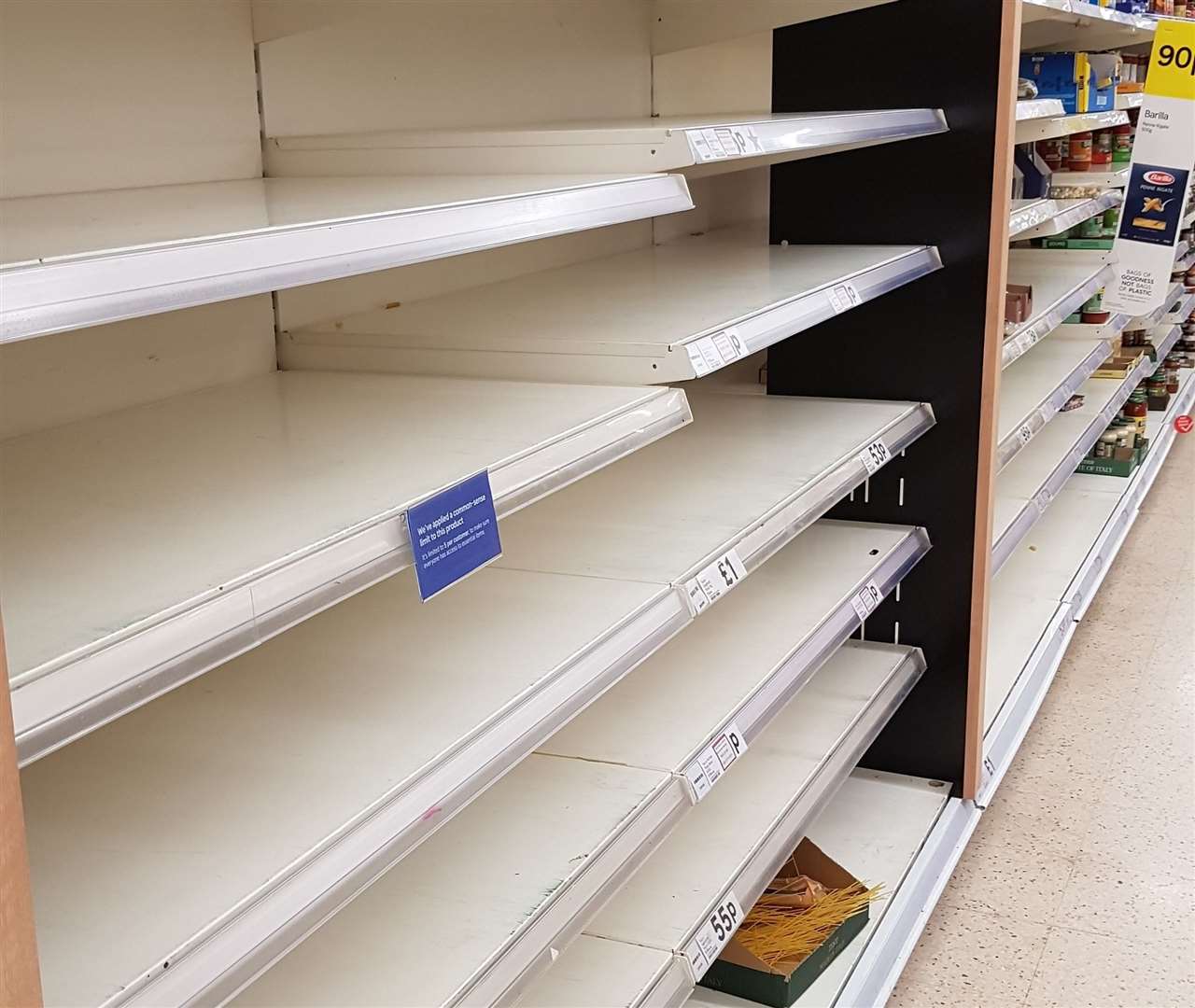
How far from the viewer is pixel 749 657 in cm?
212

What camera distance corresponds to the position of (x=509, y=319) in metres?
1.85

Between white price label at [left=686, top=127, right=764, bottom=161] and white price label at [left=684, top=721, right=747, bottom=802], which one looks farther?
white price label at [left=684, top=721, right=747, bottom=802]

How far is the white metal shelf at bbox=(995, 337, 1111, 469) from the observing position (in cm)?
333

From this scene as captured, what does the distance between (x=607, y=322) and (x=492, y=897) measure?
2.53 feet

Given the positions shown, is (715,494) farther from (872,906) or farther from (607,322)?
(872,906)

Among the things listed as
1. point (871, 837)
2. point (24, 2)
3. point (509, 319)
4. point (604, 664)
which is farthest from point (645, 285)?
point (871, 837)

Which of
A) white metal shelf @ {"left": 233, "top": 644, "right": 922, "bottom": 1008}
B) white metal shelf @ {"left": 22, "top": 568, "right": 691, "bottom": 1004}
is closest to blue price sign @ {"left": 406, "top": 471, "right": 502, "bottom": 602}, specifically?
white metal shelf @ {"left": 22, "top": 568, "right": 691, "bottom": 1004}

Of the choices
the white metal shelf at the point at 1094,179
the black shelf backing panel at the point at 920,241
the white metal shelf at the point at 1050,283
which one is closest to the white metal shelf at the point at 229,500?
the black shelf backing panel at the point at 920,241

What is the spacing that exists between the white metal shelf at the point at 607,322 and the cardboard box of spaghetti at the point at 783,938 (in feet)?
3.25

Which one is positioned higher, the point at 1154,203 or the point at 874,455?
the point at 1154,203

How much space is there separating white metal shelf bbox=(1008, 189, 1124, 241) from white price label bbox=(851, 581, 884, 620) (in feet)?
3.41

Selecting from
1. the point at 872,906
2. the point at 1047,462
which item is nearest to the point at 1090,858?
the point at 872,906

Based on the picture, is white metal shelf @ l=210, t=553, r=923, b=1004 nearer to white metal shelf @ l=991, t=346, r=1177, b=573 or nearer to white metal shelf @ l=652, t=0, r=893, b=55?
white metal shelf @ l=991, t=346, r=1177, b=573

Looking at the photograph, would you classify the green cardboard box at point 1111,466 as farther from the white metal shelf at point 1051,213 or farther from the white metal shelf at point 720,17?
the white metal shelf at point 720,17
